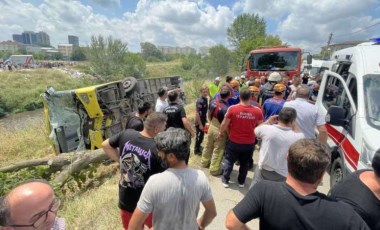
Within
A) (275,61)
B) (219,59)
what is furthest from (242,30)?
(275,61)

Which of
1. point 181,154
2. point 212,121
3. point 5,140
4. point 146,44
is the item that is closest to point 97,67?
point 5,140

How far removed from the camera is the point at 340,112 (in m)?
Result: 3.59

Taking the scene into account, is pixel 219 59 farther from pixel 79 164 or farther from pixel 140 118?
pixel 140 118

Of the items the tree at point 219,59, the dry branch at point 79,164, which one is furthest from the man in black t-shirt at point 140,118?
the tree at point 219,59

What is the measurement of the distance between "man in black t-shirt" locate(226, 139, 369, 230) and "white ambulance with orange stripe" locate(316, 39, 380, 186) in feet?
6.28

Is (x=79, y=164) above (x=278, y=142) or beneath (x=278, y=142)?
beneath

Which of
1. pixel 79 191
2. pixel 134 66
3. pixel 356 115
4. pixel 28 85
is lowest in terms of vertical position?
pixel 28 85

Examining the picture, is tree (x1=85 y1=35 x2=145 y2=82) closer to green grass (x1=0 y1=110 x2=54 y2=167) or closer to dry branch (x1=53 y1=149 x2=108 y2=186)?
green grass (x1=0 y1=110 x2=54 y2=167)

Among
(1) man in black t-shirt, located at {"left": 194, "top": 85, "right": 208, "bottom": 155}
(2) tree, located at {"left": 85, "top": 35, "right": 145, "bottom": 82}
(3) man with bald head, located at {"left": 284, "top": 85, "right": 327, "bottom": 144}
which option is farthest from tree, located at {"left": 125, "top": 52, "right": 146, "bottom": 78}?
(3) man with bald head, located at {"left": 284, "top": 85, "right": 327, "bottom": 144}

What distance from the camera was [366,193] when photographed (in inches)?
64.1

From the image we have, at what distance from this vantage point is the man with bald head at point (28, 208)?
1216 mm

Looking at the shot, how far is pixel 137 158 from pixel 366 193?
1.82 metres

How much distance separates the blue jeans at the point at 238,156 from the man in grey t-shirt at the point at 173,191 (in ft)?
7.60

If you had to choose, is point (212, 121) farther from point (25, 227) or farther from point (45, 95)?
point (45, 95)
